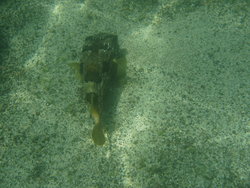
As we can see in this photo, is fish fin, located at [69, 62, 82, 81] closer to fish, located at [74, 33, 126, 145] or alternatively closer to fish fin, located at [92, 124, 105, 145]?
fish, located at [74, 33, 126, 145]

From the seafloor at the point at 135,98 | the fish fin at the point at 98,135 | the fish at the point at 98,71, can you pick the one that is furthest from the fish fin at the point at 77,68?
the fish fin at the point at 98,135

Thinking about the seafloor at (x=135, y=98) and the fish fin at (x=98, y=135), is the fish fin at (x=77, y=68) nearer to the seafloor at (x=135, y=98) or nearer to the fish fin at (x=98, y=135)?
the seafloor at (x=135, y=98)

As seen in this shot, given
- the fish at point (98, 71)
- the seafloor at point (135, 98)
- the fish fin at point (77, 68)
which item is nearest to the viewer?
the seafloor at point (135, 98)

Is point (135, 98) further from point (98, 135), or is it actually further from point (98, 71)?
point (98, 135)

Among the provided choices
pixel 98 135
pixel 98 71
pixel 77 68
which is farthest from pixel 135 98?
pixel 77 68

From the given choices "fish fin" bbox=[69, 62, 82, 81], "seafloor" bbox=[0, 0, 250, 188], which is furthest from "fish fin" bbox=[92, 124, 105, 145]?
"fish fin" bbox=[69, 62, 82, 81]

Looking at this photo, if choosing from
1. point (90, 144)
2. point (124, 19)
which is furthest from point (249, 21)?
point (90, 144)
